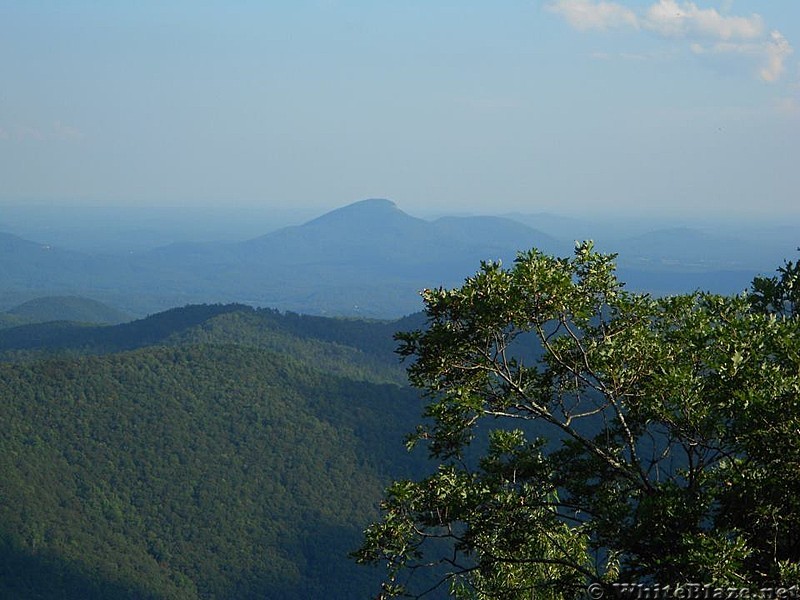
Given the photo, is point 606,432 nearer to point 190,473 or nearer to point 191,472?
point 190,473

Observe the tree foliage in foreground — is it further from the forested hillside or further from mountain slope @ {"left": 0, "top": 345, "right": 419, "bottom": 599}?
mountain slope @ {"left": 0, "top": 345, "right": 419, "bottom": 599}

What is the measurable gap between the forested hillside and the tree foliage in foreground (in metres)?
63.3

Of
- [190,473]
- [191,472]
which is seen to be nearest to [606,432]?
[190,473]

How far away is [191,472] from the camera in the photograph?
87875 mm

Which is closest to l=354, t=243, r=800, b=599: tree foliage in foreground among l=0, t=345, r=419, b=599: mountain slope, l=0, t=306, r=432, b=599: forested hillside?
l=0, t=306, r=432, b=599: forested hillside

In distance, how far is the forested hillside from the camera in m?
72.1

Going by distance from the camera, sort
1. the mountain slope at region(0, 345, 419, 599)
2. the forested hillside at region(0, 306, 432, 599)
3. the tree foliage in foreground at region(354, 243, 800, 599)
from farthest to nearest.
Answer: the mountain slope at region(0, 345, 419, 599) < the forested hillside at region(0, 306, 432, 599) < the tree foliage in foreground at region(354, 243, 800, 599)

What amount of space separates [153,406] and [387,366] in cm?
5299

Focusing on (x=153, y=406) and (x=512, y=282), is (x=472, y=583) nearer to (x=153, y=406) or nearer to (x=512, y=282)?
(x=512, y=282)

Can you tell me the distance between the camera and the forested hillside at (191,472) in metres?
72.1

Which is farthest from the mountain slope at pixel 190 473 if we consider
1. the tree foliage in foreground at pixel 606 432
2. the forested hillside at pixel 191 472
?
the tree foliage in foreground at pixel 606 432

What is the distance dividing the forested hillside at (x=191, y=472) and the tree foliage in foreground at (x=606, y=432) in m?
63.3

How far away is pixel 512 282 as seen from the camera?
919 centimetres

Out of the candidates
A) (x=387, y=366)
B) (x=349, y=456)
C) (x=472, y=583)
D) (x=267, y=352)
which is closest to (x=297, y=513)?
(x=349, y=456)
